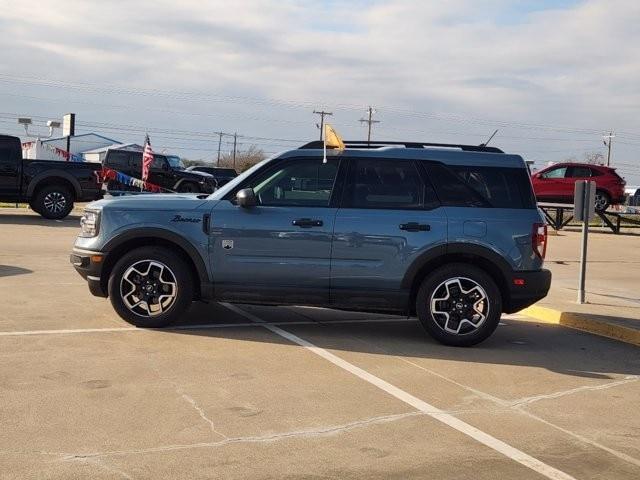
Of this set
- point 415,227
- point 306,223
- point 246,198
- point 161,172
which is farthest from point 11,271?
point 161,172

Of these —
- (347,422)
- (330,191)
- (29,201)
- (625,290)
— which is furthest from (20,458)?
(29,201)

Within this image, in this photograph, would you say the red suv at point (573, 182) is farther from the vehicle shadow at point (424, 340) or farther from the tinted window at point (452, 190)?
the tinted window at point (452, 190)

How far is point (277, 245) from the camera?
7211 mm

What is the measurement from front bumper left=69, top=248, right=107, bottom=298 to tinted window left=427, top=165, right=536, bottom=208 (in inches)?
133

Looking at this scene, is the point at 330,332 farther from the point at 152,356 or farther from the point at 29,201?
the point at 29,201

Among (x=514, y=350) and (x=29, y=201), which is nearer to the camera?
(x=514, y=350)

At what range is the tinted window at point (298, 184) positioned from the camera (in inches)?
289

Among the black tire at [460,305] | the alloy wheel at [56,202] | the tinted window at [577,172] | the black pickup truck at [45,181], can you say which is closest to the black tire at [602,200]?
the tinted window at [577,172]

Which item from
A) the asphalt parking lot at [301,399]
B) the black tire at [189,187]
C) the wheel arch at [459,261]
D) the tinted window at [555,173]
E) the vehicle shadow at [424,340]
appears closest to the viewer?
the asphalt parking lot at [301,399]

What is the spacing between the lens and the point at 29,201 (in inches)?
777

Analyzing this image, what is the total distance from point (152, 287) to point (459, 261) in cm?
302

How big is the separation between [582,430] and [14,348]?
4595 millimetres

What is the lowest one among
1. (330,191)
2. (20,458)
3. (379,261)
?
(20,458)

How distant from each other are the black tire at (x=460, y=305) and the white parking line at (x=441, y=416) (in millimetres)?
1125
